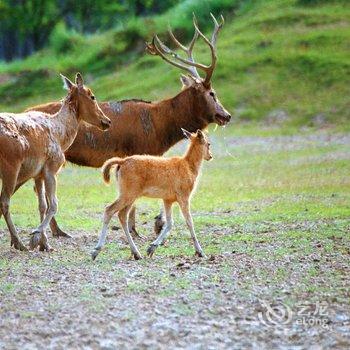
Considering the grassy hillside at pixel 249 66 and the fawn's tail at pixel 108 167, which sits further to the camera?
the grassy hillside at pixel 249 66

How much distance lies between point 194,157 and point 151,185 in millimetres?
780

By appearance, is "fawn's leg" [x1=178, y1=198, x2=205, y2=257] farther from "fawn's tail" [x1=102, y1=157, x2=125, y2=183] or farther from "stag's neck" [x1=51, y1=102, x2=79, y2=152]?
"stag's neck" [x1=51, y1=102, x2=79, y2=152]

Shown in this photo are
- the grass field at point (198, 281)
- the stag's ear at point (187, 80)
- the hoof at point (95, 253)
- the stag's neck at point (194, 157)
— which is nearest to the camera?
the grass field at point (198, 281)

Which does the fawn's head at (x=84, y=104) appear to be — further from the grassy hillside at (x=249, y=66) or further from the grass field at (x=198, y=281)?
the grassy hillside at (x=249, y=66)

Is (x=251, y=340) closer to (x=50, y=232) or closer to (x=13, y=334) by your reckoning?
(x=13, y=334)

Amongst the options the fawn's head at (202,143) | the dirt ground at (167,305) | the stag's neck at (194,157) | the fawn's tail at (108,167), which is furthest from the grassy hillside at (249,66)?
→ the dirt ground at (167,305)

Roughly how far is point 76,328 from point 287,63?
29387 millimetres

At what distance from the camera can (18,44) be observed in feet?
210

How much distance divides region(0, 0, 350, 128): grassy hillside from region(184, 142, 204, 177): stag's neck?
19812mm

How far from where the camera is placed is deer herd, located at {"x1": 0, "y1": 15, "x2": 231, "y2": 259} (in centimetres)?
1189

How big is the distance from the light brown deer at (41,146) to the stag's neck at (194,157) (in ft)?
5.54

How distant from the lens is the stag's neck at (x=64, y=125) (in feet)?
44.0

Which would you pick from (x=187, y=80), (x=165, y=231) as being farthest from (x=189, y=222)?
(x=187, y=80)

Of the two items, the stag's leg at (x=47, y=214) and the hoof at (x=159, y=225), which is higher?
the stag's leg at (x=47, y=214)
